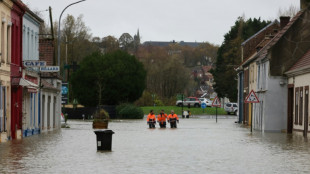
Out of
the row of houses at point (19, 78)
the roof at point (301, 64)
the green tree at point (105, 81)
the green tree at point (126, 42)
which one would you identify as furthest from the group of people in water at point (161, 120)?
the green tree at point (126, 42)

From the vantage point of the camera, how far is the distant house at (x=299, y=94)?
41500 mm

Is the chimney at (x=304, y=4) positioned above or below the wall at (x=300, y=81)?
above

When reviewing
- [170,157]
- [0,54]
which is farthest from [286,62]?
[170,157]

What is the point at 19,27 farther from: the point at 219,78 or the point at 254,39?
the point at 219,78

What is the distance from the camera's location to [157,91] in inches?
4820

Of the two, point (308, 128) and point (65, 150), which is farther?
point (308, 128)

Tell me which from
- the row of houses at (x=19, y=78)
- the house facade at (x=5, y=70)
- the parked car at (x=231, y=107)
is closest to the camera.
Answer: the house facade at (x=5, y=70)

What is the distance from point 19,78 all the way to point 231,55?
75686 mm

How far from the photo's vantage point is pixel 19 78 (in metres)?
34.0

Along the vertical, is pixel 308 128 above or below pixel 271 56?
below

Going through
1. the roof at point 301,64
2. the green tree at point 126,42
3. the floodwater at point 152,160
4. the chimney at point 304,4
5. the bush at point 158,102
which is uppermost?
the green tree at point 126,42

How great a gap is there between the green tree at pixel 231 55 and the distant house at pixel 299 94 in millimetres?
57570

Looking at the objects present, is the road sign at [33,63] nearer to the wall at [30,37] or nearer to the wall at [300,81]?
the wall at [30,37]

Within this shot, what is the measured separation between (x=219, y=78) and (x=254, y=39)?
38189 mm
